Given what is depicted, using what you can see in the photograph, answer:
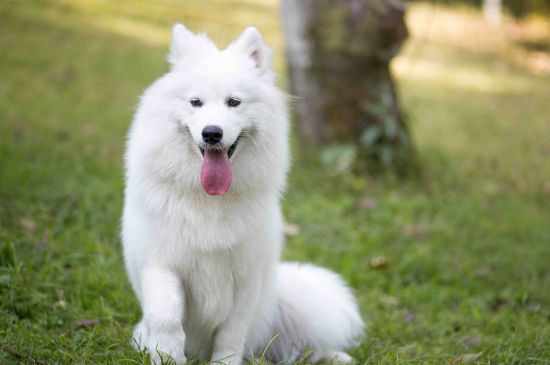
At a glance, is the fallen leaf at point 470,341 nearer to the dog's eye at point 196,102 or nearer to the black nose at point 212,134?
the black nose at point 212,134

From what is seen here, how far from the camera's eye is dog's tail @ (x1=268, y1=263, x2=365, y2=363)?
361 centimetres

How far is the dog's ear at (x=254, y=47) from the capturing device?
→ 3.28 m

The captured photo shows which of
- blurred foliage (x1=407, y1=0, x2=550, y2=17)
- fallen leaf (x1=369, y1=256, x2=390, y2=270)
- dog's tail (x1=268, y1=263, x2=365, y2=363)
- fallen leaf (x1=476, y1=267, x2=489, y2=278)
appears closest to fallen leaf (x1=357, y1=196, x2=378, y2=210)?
fallen leaf (x1=369, y1=256, x2=390, y2=270)

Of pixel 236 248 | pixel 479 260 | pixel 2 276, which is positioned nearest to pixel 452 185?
pixel 479 260

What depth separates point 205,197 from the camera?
10.1 feet

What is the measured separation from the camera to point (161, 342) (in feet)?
9.33

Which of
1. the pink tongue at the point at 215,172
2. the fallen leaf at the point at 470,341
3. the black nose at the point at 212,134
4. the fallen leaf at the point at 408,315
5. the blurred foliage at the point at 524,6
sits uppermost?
the blurred foliage at the point at 524,6

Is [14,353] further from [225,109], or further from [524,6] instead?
[524,6]

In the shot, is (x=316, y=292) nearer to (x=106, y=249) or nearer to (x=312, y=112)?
(x=106, y=249)

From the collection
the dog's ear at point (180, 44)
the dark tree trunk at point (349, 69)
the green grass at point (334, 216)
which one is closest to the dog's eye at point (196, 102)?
the dog's ear at point (180, 44)

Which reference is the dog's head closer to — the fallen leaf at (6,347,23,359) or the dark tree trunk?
the fallen leaf at (6,347,23,359)

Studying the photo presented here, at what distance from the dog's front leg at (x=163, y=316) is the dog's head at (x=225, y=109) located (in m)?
0.49

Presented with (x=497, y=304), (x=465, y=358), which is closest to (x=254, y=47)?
(x=465, y=358)

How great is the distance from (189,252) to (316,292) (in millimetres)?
1106
